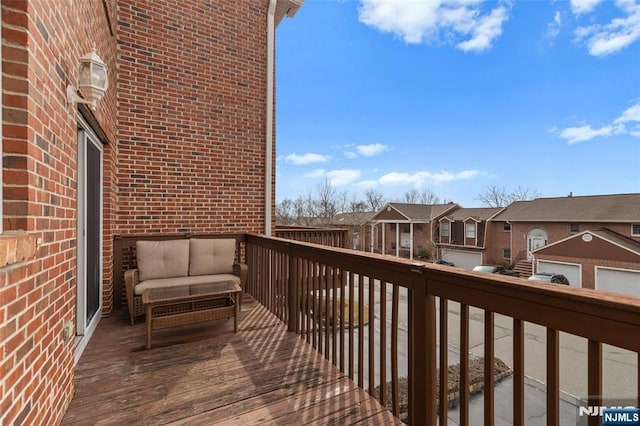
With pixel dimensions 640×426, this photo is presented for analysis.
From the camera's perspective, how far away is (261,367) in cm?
248

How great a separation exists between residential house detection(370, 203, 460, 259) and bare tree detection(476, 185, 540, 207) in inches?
369

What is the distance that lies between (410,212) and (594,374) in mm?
27039

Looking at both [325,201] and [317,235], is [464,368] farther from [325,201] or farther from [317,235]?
[325,201]

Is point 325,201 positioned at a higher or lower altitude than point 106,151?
higher

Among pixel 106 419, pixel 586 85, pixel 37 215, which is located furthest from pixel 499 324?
pixel 586 85

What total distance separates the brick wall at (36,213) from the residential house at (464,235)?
26.0 meters

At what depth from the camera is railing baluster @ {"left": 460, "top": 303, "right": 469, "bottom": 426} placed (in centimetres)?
144

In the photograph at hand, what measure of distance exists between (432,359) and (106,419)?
1.96 meters

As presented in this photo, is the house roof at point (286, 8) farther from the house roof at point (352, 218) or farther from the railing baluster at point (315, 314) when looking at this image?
the house roof at point (352, 218)

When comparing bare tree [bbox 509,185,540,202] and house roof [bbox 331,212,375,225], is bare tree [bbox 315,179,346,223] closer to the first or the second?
house roof [bbox 331,212,375,225]

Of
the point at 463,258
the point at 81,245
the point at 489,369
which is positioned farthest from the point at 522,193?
the point at 81,245

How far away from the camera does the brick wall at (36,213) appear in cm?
Result: 121

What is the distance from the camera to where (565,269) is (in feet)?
63.0

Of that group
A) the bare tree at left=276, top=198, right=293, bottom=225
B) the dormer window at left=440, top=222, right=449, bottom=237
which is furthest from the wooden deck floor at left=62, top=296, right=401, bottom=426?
the dormer window at left=440, top=222, right=449, bottom=237
